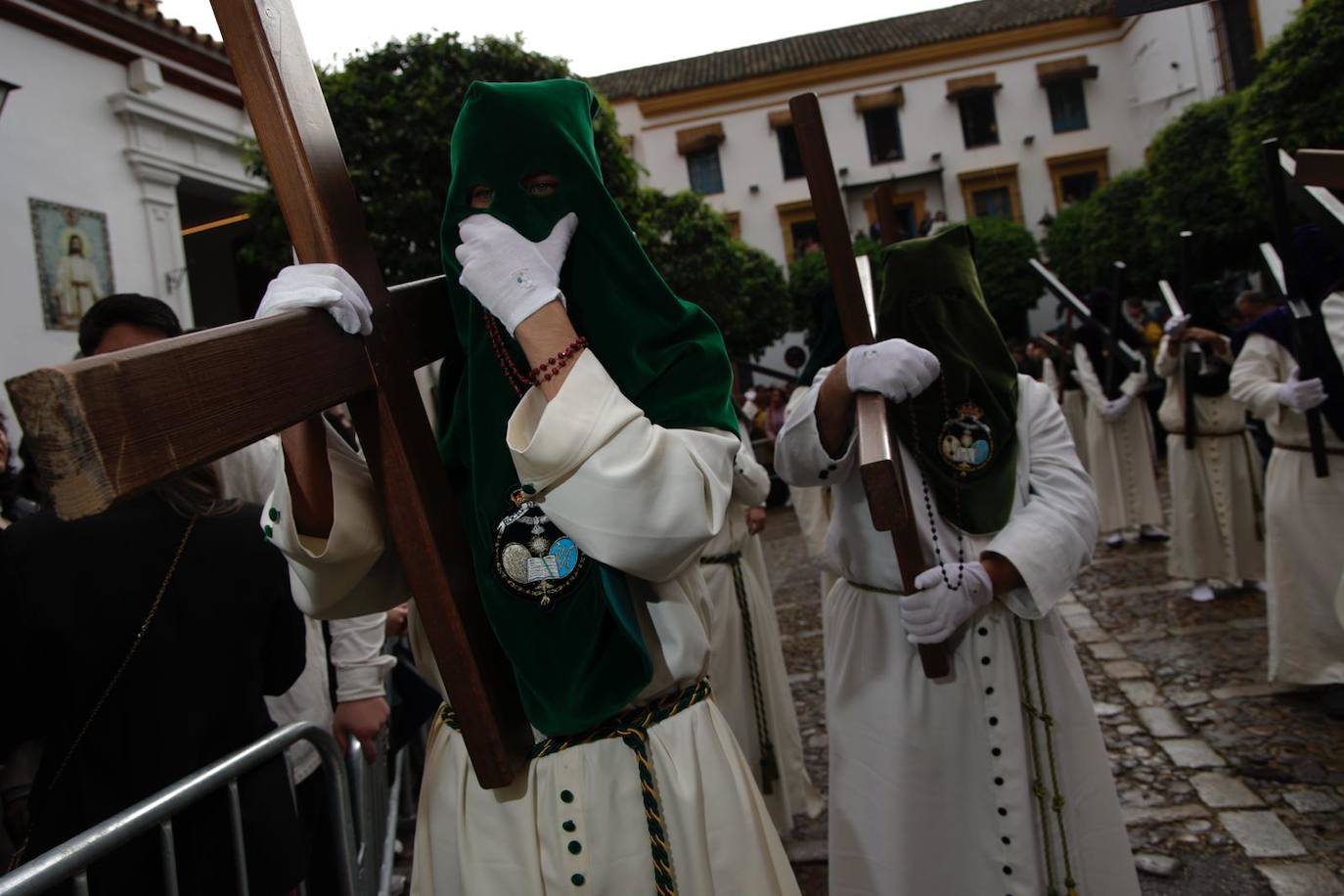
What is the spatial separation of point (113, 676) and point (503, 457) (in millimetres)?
1023

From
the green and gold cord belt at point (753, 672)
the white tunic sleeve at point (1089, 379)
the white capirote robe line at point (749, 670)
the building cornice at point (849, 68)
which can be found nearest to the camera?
the green and gold cord belt at point (753, 672)

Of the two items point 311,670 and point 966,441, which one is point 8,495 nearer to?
point 311,670

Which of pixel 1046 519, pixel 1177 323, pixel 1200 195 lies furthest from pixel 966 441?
pixel 1200 195

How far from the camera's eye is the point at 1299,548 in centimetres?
521

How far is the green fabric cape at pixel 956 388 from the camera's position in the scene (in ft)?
9.37

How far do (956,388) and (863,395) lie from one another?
53 cm

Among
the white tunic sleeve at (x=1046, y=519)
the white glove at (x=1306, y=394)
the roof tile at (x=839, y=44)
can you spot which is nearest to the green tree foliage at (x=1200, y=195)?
the roof tile at (x=839, y=44)

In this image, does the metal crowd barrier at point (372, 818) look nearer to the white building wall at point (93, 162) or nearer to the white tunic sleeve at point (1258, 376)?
the white tunic sleeve at point (1258, 376)

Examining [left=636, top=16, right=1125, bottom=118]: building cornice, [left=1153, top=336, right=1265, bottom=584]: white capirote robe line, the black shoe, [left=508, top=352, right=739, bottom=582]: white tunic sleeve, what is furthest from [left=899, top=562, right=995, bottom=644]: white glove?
[left=636, top=16, right=1125, bottom=118]: building cornice

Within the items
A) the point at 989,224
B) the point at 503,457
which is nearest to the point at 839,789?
the point at 503,457

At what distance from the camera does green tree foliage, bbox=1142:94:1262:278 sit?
65.7ft

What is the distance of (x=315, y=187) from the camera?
1.42m

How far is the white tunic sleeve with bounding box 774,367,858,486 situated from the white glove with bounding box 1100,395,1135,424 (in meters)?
7.24

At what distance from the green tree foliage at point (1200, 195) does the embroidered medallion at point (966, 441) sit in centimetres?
1936
